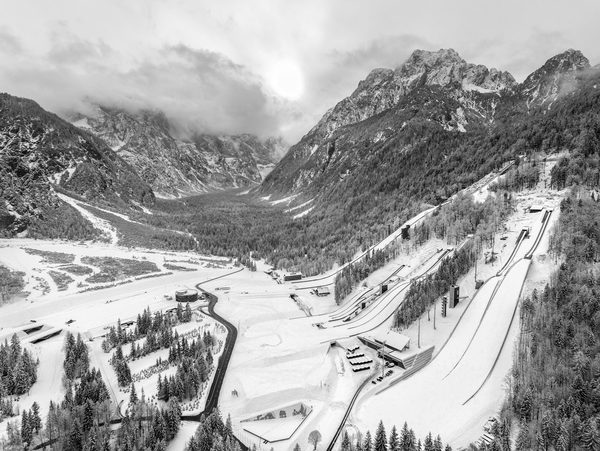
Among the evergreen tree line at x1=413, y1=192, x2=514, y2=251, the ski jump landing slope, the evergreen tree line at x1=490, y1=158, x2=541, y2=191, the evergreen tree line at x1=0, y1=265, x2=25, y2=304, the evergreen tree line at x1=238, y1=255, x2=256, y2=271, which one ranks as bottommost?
the ski jump landing slope

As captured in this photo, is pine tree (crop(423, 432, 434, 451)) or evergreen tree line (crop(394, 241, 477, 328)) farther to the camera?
evergreen tree line (crop(394, 241, 477, 328))

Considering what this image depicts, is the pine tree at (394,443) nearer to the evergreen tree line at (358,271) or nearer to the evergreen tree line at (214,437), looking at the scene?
the evergreen tree line at (214,437)

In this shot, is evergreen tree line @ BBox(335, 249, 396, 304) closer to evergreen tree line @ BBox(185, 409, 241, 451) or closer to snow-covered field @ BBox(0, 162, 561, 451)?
snow-covered field @ BBox(0, 162, 561, 451)

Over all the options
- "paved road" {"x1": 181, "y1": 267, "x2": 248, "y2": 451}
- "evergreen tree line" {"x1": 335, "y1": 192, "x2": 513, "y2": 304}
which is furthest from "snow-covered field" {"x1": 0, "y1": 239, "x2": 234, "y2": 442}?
"evergreen tree line" {"x1": 335, "y1": 192, "x2": 513, "y2": 304}

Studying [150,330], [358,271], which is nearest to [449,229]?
[358,271]

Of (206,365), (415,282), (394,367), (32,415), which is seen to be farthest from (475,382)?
(32,415)

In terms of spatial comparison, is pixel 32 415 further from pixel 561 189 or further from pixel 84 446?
pixel 561 189

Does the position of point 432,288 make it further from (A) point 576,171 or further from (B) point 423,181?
(B) point 423,181
